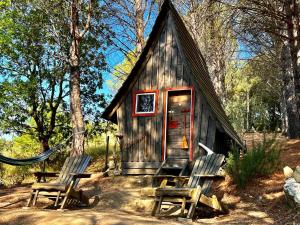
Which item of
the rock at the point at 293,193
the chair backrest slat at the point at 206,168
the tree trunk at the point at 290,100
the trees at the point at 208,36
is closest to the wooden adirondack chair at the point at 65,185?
the chair backrest slat at the point at 206,168

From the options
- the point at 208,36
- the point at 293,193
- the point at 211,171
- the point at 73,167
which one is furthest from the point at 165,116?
the point at 208,36

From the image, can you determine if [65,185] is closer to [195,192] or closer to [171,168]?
[195,192]

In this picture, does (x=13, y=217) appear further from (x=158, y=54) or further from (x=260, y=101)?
(x=260, y=101)

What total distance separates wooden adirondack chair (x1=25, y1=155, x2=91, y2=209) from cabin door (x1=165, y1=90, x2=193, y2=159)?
3531 millimetres

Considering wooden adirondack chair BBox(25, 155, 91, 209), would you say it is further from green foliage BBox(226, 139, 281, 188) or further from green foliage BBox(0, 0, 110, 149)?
green foliage BBox(0, 0, 110, 149)

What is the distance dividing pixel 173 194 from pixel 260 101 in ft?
122

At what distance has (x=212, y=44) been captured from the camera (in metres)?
22.6

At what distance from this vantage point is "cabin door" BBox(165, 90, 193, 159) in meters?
11.9

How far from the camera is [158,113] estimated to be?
483 inches

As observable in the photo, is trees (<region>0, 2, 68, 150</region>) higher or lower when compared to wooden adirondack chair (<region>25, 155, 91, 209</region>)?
higher

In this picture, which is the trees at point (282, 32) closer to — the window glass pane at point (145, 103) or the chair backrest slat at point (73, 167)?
the window glass pane at point (145, 103)

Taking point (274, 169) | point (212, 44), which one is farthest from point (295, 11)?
point (212, 44)

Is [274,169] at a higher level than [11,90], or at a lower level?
lower

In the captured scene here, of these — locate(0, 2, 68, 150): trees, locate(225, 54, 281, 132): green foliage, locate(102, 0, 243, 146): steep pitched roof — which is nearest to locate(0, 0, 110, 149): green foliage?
locate(0, 2, 68, 150): trees
